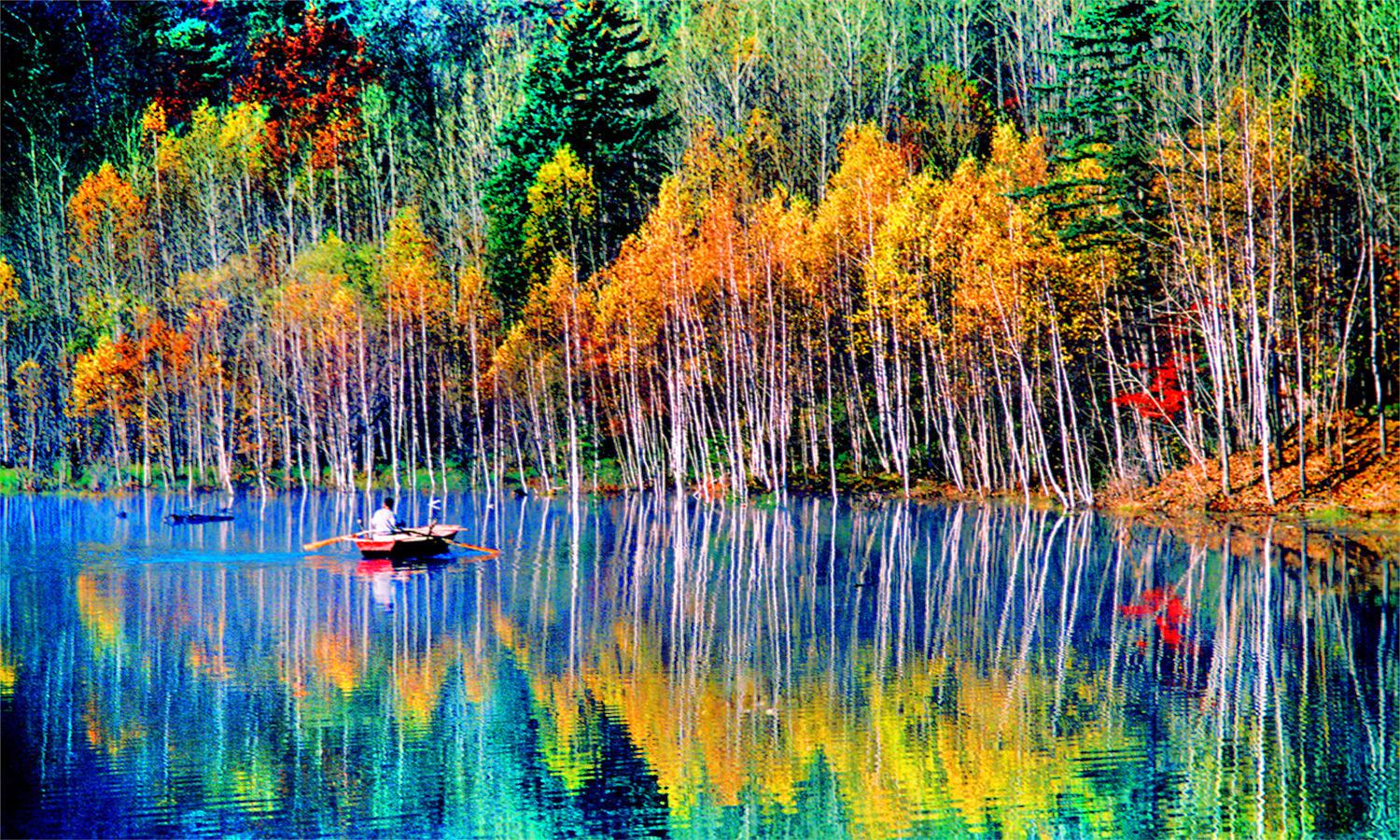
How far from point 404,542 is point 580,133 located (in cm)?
3707

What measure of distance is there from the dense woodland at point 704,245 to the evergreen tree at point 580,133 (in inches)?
7.5

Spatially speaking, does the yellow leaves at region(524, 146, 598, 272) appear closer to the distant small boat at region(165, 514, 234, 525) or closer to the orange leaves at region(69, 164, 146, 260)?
the distant small boat at region(165, 514, 234, 525)

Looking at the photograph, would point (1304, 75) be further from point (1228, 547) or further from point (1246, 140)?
point (1228, 547)

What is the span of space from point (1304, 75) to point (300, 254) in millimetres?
46377

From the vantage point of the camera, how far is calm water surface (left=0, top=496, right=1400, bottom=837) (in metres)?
12.8

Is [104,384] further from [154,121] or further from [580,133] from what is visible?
[580,133]

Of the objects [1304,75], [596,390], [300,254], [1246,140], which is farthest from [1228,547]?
[300,254]

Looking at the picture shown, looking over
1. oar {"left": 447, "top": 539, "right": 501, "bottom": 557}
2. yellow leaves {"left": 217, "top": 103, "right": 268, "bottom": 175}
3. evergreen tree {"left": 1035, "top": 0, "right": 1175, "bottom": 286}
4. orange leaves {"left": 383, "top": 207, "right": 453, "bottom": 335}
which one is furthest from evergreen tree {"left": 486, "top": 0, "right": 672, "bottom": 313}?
oar {"left": 447, "top": 539, "right": 501, "bottom": 557}

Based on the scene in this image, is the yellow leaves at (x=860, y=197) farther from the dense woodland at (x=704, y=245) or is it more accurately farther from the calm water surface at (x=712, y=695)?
the calm water surface at (x=712, y=695)

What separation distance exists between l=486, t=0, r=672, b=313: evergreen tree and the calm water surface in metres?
35.1

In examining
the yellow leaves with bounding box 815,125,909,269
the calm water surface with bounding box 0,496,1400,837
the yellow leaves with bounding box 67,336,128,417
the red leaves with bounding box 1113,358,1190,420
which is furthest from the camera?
the yellow leaves with bounding box 67,336,128,417

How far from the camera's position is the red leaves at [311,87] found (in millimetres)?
81625

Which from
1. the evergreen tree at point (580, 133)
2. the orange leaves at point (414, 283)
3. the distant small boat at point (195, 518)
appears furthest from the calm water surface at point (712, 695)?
the evergreen tree at point (580, 133)

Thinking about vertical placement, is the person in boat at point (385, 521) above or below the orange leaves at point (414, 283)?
below
